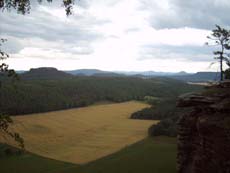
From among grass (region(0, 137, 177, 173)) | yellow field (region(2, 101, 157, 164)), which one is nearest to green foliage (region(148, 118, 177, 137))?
yellow field (region(2, 101, 157, 164))

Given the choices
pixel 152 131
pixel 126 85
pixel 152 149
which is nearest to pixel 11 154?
pixel 152 149

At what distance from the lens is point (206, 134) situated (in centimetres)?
2078

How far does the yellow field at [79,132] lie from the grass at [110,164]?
3461 mm

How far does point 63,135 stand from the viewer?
2403 inches

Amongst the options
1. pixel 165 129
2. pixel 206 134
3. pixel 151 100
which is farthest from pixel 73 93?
pixel 206 134

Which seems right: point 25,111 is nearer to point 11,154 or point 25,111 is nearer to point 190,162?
point 11,154

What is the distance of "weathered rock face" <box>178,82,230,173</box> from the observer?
19.7m

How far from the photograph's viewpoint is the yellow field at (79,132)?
47156 mm

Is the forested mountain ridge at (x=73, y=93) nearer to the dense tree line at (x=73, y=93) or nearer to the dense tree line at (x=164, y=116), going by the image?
the dense tree line at (x=73, y=93)

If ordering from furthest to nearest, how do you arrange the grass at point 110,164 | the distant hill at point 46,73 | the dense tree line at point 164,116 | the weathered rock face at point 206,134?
the distant hill at point 46,73
the dense tree line at point 164,116
the grass at point 110,164
the weathered rock face at point 206,134

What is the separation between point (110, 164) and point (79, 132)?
103 ft

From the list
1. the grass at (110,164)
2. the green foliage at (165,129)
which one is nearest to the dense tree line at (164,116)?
the green foliage at (165,129)

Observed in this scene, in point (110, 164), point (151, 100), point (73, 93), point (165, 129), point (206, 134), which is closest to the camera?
point (206, 134)

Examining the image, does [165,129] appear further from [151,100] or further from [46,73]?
[46,73]
